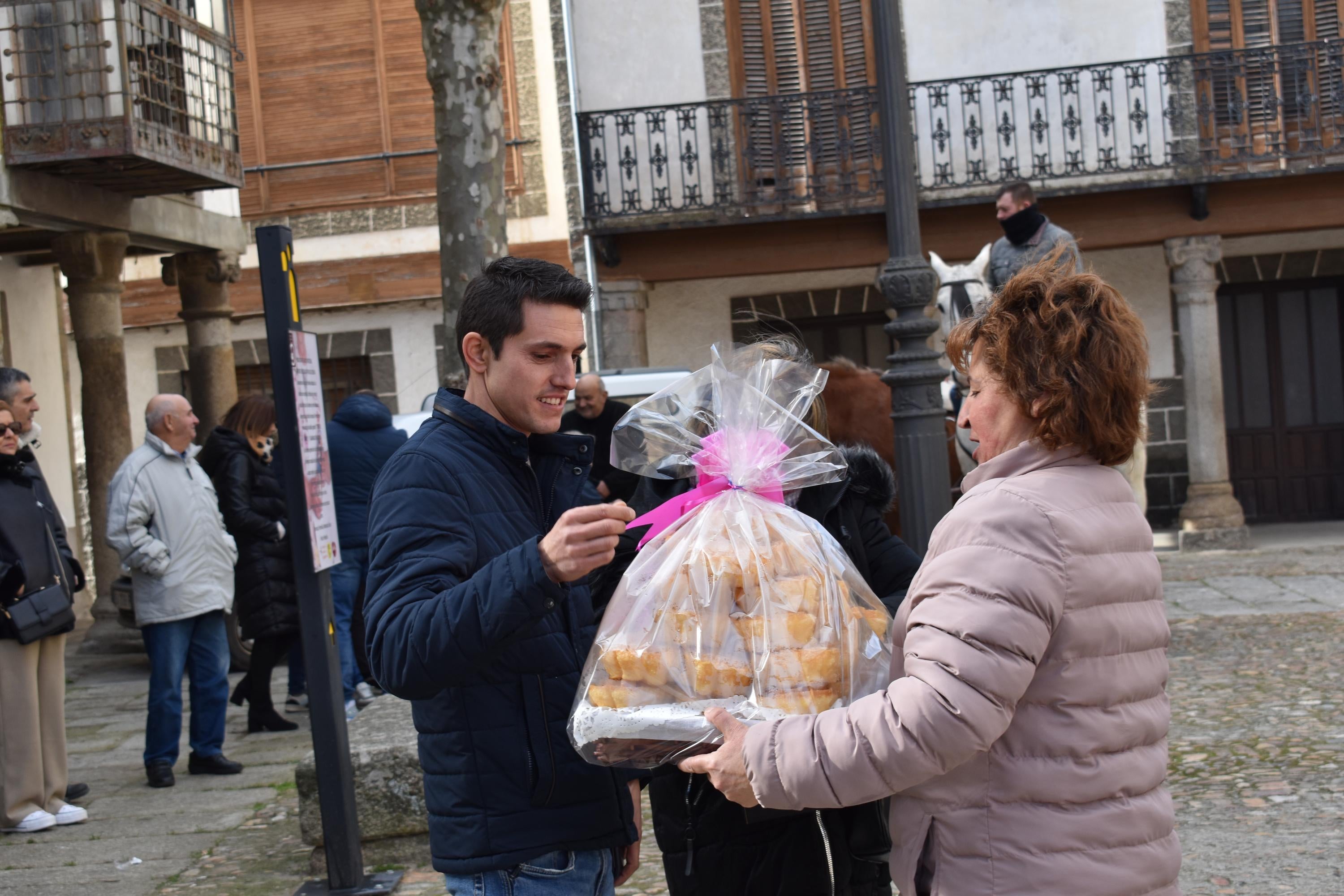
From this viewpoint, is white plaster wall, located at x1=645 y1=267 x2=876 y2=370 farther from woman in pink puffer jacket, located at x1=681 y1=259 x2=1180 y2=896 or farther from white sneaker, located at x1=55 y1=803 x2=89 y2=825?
woman in pink puffer jacket, located at x1=681 y1=259 x2=1180 y2=896

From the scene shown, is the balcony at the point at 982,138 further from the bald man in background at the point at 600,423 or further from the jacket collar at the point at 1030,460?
the jacket collar at the point at 1030,460

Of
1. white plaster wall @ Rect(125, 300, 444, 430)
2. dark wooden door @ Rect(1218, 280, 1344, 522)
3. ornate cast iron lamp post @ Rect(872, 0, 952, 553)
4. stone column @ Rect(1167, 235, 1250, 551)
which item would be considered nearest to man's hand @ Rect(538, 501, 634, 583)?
ornate cast iron lamp post @ Rect(872, 0, 952, 553)

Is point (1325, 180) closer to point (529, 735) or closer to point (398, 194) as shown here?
point (398, 194)

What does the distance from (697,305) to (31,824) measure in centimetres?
1079

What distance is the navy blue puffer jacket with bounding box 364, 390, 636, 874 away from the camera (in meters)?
1.98

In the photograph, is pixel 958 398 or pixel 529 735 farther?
pixel 958 398

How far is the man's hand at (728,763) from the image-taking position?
76.8 inches

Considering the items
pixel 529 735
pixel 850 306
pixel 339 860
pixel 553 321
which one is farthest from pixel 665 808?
pixel 850 306

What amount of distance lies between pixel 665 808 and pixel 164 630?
434cm

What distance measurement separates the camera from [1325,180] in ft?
45.2

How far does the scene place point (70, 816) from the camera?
5680 mm

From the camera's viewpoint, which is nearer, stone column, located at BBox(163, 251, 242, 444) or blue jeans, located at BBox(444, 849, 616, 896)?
blue jeans, located at BBox(444, 849, 616, 896)

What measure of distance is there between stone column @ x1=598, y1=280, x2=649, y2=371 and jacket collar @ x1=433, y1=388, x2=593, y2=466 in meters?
12.1

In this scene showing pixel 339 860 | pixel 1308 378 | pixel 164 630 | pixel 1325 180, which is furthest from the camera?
pixel 1308 378
